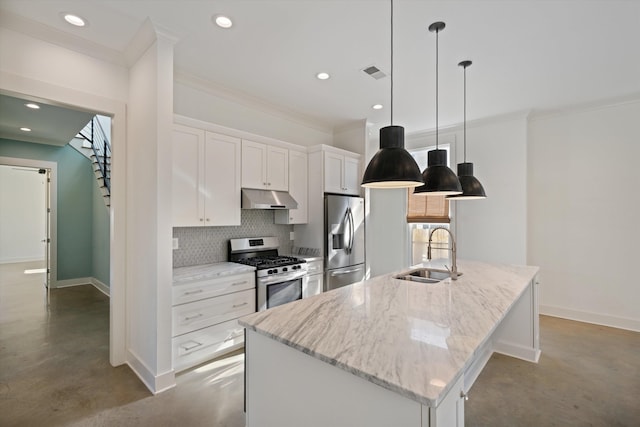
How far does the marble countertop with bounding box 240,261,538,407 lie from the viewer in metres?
1.05

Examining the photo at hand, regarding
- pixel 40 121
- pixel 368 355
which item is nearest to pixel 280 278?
pixel 368 355

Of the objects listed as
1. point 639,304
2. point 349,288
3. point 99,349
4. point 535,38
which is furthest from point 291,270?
point 639,304

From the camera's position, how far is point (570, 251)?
4211 mm

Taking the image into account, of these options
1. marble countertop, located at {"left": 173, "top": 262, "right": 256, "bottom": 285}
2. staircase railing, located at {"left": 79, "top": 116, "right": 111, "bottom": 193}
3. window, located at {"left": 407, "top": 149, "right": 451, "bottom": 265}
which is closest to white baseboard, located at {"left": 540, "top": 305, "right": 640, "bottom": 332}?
window, located at {"left": 407, "top": 149, "right": 451, "bottom": 265}

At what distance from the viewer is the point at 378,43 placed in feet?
8.62

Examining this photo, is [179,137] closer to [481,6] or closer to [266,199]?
[266,199]

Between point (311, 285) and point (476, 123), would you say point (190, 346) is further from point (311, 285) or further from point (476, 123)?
point (476, 123)

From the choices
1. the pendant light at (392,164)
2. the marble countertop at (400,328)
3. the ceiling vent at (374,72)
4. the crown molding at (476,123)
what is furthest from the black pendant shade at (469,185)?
the crown molding at (476,123)

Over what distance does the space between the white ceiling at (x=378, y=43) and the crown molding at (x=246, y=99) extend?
1.4 inches

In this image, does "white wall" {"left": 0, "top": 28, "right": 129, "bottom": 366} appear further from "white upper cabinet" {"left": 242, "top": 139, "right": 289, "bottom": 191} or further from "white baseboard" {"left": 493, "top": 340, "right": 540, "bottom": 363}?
"white baseboard" {"left": 493, "top": 340, "right": 540, "bottom": 363}

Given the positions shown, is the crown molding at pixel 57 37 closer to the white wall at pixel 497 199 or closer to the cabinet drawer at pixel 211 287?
the cabinet drawer at pixel 211 287

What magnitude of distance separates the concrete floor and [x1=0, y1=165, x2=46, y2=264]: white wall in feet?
23.7

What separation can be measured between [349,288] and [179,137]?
2.17m

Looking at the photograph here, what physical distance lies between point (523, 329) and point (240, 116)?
13.1ft
